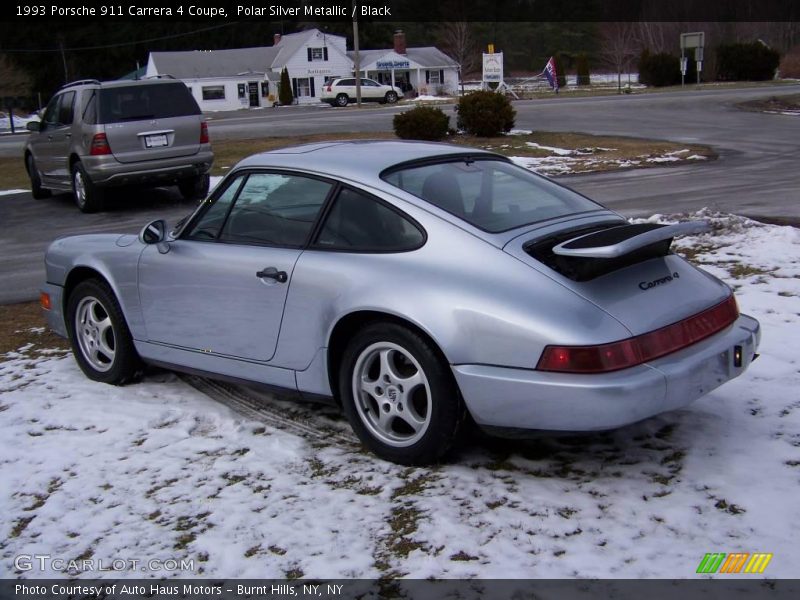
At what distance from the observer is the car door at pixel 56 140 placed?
46.4ft

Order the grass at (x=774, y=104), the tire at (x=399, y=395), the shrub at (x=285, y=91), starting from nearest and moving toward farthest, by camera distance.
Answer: the tire at (x=399, y=395) → the grass at (x=774, y=104) → the shrub at (x=285, y=91)

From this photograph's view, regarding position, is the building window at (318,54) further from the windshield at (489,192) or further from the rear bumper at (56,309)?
the windshield at (489,192)

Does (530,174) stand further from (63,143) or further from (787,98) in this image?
(787,98)

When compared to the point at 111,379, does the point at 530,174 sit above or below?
above

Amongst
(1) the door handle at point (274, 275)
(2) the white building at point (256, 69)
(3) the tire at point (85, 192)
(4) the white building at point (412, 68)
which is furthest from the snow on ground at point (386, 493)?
(4) the white building at point (412, 68)

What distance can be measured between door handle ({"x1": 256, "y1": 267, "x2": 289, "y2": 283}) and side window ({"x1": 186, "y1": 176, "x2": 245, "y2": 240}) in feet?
1.91

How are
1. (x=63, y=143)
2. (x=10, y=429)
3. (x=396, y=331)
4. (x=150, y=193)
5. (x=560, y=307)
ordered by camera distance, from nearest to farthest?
(x=560, y=307), (x=396, y=331), (x=10, y=429), (x=63, y=143), (x=150, y=193)

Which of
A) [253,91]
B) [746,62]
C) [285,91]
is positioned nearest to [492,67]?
[746,62]

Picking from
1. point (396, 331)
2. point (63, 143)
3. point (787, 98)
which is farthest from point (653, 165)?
point (787, 98)

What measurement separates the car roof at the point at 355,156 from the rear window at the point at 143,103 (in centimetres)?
893

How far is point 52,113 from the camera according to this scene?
14.9m

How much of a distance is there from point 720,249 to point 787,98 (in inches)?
1215

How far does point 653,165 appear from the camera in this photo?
58.7ft

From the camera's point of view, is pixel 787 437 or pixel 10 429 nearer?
pixel 787 437
